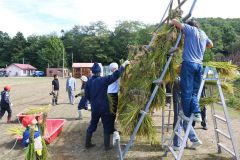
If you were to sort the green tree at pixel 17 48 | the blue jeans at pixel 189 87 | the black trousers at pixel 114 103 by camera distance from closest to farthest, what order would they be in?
the blue jeans at pixel 189 87, the black trousers at pixel 114 103, the green tree at pixel 17 48

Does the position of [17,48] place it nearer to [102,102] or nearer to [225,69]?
[102,102]

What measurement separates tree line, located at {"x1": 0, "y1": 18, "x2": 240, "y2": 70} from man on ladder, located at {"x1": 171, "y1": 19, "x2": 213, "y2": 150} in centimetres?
8342

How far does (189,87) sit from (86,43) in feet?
319

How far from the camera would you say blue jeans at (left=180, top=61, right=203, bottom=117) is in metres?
5.96

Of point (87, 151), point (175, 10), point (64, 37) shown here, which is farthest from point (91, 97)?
point (64, 37)

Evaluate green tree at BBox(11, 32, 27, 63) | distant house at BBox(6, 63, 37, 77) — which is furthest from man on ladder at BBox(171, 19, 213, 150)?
green tree at BBox(11, 32, 27, 63)

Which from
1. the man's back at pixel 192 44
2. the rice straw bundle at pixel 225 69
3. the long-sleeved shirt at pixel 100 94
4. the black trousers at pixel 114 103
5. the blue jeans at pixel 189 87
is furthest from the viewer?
the black trousers at pixel 114 103

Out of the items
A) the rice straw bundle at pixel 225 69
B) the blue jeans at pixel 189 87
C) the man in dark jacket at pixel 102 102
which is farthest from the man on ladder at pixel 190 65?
the man in dark jacket at pixel 102 102

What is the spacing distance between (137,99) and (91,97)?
185cm

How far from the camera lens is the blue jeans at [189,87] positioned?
19.6 ft

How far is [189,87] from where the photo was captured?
6000 mm

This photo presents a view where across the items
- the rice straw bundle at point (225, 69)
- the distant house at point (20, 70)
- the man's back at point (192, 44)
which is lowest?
the distant house at point (20, 70)

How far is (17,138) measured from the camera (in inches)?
359

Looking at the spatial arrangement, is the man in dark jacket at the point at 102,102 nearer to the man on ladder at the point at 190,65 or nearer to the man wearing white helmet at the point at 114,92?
the man wearing white helmet at the point at 114,92
